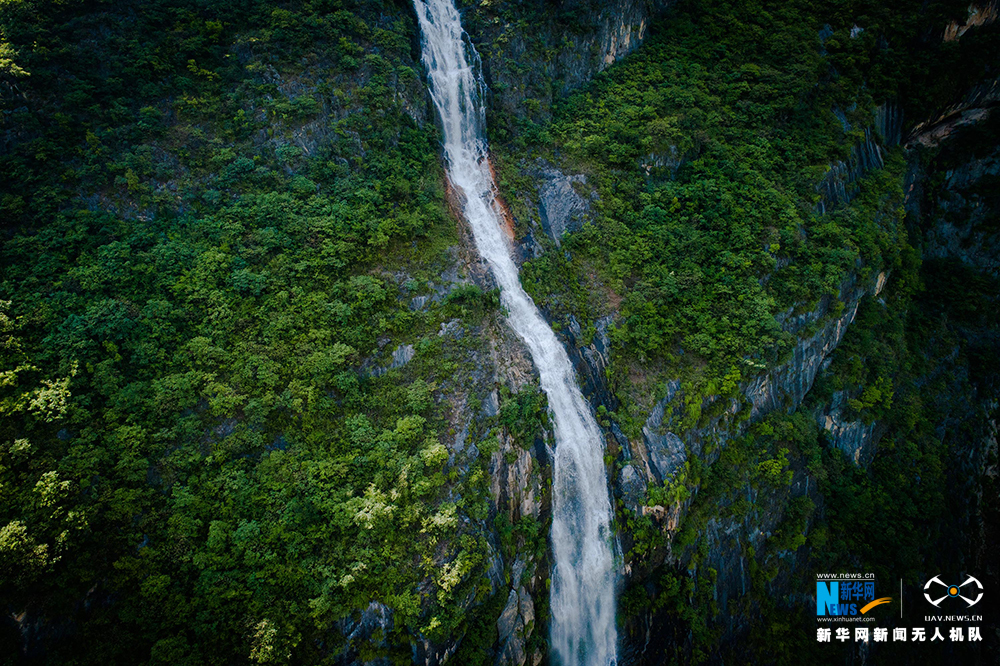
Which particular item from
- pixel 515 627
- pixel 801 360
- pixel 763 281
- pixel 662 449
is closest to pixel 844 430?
pixel 801 360

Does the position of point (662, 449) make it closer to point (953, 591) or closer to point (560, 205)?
point (560, 205)

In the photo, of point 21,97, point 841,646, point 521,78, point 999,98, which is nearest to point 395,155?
point 521,78

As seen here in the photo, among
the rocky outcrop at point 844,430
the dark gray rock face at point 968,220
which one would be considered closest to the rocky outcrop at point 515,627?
the rocky outcrop at point 844,430

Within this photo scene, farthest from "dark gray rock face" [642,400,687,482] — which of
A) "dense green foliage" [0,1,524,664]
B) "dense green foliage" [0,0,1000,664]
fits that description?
"dense green foliage" [0,1,524,664]

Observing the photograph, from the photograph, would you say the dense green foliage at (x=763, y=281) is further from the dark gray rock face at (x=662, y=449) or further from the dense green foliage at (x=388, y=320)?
the dark gray rock face at (x=662, y=449)

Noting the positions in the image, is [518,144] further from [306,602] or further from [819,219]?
[306,602]

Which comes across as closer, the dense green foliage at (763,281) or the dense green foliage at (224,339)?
the dense green foliage at (224,339)
